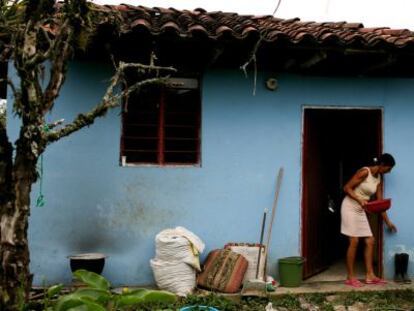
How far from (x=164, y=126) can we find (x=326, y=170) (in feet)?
9.94

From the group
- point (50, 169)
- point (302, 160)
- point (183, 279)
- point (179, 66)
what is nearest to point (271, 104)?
point (302, 160)

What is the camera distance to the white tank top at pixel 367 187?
706cm

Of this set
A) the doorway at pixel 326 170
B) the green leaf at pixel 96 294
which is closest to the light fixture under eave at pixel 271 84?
the doorway at pixel 326 170

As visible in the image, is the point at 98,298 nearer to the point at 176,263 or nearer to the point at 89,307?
the point at 89,307

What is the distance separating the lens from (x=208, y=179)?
→ 23.0 ft

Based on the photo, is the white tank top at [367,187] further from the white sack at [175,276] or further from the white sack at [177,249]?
the white sack at [175,276]

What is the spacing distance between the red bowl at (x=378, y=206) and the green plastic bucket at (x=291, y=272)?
126 cm

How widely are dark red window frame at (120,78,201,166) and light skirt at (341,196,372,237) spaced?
2286 mm

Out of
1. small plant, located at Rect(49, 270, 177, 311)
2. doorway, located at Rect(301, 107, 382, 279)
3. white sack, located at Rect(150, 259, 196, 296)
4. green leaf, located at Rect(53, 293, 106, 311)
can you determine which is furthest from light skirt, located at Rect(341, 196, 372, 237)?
green leaf, located at Rect(53, 293, 106, 311)

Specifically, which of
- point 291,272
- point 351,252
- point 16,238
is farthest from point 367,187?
point 16,238

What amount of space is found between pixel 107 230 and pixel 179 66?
2494 mm

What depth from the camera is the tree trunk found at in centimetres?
373

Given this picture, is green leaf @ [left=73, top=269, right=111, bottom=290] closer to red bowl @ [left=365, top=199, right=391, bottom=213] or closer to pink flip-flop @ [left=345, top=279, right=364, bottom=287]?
pink flip-flop @ [left=345, top=279, right=364, bottom=287]

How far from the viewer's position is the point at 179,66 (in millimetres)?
6965
